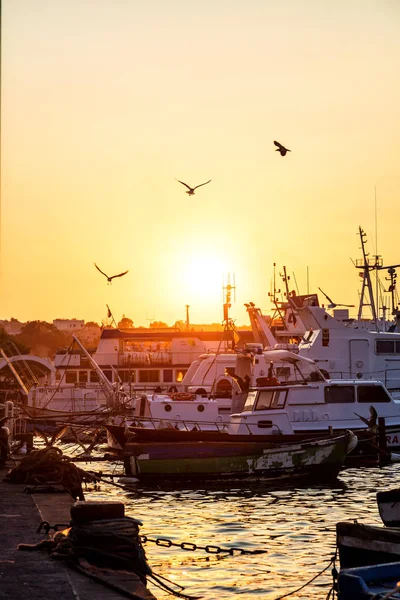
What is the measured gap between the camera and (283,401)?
35438 mm

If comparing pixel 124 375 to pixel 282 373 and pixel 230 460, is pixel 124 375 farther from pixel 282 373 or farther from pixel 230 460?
pixel 230 460

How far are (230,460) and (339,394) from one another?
30.0ft

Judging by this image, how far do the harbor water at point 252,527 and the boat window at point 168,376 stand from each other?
3632 cm

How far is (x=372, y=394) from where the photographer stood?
3756cm

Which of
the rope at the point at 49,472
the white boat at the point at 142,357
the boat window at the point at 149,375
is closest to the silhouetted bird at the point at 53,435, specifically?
the rope at the point at 49,472

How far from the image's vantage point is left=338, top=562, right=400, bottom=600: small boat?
9688 millimetres

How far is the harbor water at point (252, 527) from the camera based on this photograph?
15.7m

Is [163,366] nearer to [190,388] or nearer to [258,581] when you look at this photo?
[190,388]

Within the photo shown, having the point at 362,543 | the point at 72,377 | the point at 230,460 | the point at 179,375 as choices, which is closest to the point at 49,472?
the point at 362,543

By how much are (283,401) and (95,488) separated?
1027 cm

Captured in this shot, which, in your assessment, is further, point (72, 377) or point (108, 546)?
point (72, 377)

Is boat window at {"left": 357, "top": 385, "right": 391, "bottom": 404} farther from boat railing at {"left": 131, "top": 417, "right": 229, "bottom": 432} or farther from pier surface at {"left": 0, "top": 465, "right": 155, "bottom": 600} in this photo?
pier surface at {"left": 0, "top": 465, "right": 155, "bottom": 600}

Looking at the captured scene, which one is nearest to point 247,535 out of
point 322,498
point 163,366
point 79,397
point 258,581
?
point 258,581

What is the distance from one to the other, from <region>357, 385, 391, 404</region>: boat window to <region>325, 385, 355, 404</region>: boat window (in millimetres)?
395
